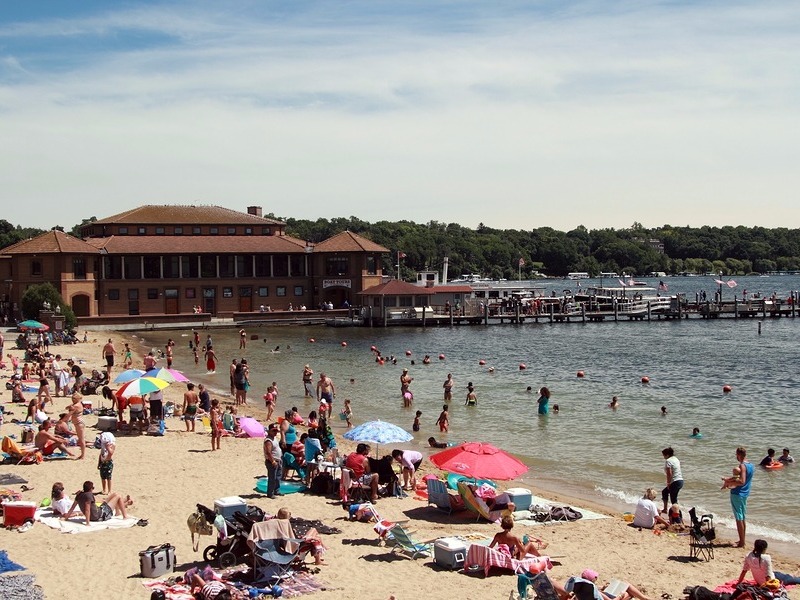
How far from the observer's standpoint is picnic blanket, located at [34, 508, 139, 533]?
1490 cm

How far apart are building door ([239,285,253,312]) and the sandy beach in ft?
179

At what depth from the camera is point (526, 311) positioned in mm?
79250

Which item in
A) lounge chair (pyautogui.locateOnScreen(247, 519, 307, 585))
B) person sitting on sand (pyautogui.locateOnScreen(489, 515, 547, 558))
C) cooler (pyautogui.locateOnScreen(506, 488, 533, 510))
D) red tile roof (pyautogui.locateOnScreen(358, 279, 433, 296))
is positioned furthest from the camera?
red tile roof (pyautogui.locateOnScreen(358, 279, 433, 296))

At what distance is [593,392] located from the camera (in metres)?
37.8

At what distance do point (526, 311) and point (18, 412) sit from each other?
57059mm

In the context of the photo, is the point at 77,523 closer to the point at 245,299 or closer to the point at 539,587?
the point at 539,587

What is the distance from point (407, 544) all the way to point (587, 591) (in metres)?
3.66

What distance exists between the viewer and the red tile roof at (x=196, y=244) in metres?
72.2

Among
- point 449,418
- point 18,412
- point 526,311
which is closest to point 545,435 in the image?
point 449,418

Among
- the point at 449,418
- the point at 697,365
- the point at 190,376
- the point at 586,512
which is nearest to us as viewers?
the point at 586,512

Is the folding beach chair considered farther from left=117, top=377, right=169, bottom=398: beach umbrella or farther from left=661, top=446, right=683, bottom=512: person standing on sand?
left=117, top=377, right=169, bottom=398: beach umbrella

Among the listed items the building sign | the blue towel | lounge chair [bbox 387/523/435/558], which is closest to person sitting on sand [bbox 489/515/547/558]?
lounge chair [bbox 387/523/435/558]

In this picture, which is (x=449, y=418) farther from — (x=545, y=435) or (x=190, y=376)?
(x=190, y=376)

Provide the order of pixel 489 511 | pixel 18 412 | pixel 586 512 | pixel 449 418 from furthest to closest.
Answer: pixel 449 418 < pixel 18 412 < pixel 586 512 < pixel 489 511
